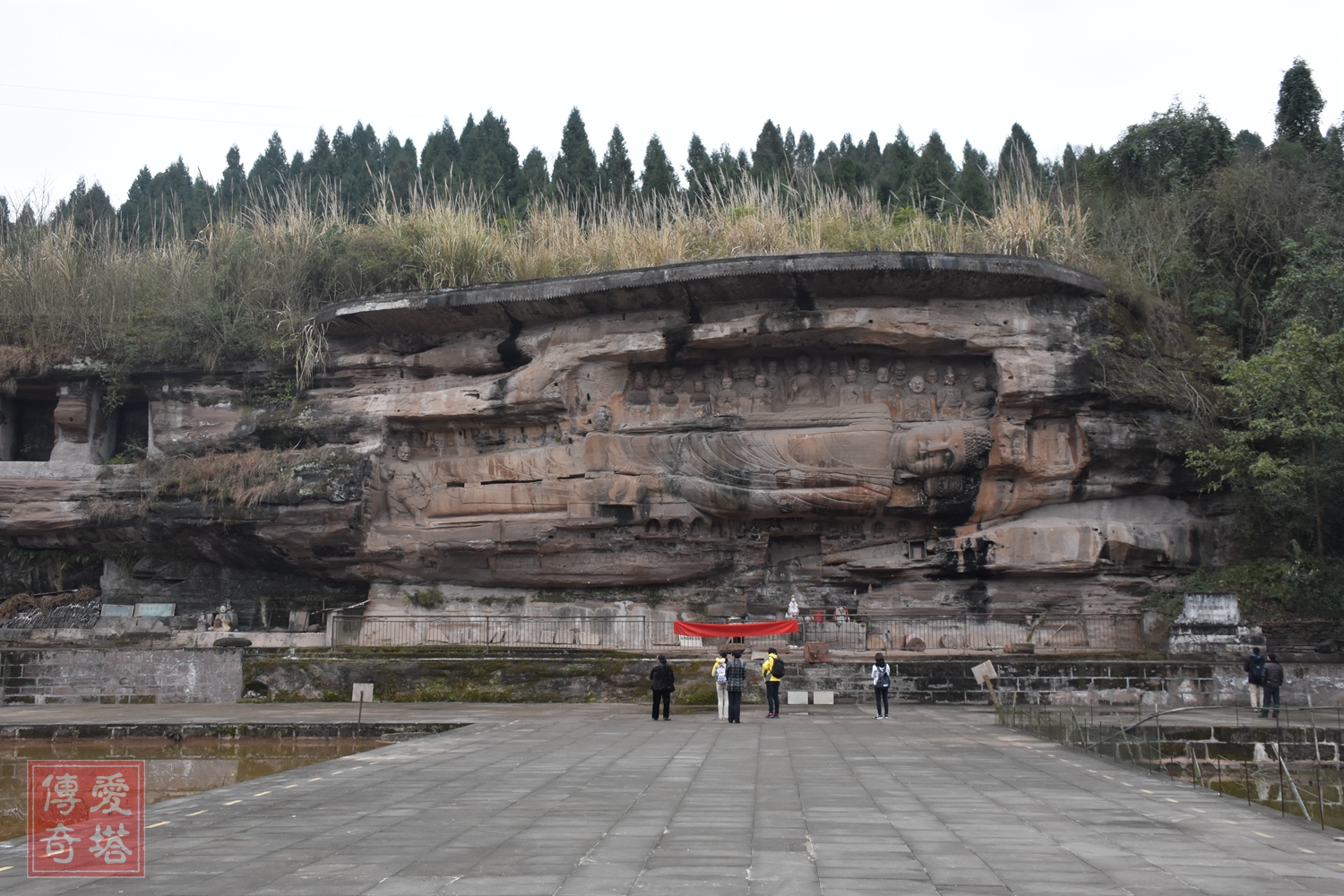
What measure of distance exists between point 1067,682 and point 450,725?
902 cm

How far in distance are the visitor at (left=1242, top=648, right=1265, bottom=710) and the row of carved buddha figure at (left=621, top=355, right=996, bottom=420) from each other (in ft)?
21.0

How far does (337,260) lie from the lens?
78.5 feet

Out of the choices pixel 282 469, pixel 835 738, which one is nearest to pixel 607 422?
pixel 282 469

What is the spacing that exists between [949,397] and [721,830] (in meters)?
14.6

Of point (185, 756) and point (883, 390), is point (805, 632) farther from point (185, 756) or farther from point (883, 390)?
point (185, 756)

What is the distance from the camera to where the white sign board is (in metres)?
16.0

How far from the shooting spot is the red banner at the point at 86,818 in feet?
19.5

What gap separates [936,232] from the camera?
23359mm

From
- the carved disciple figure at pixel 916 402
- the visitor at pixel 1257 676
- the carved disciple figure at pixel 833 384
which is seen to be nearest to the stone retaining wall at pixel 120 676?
the carved disciple figure at pixel 833 384

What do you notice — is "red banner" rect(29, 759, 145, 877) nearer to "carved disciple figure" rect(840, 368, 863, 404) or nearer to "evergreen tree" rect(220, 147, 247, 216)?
"carved disciple figure" rect(840, 368, 863, 404)

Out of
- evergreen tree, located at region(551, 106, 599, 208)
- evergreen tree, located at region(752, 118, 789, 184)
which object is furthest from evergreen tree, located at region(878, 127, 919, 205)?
evergreen tree, located at region(551, 106, 599, 208)

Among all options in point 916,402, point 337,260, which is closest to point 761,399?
point 916,402

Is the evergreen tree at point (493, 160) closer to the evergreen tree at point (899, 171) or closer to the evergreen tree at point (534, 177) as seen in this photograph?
the evergreen tree at point (534, 177)

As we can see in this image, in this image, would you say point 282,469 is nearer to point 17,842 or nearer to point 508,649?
point 508,649
